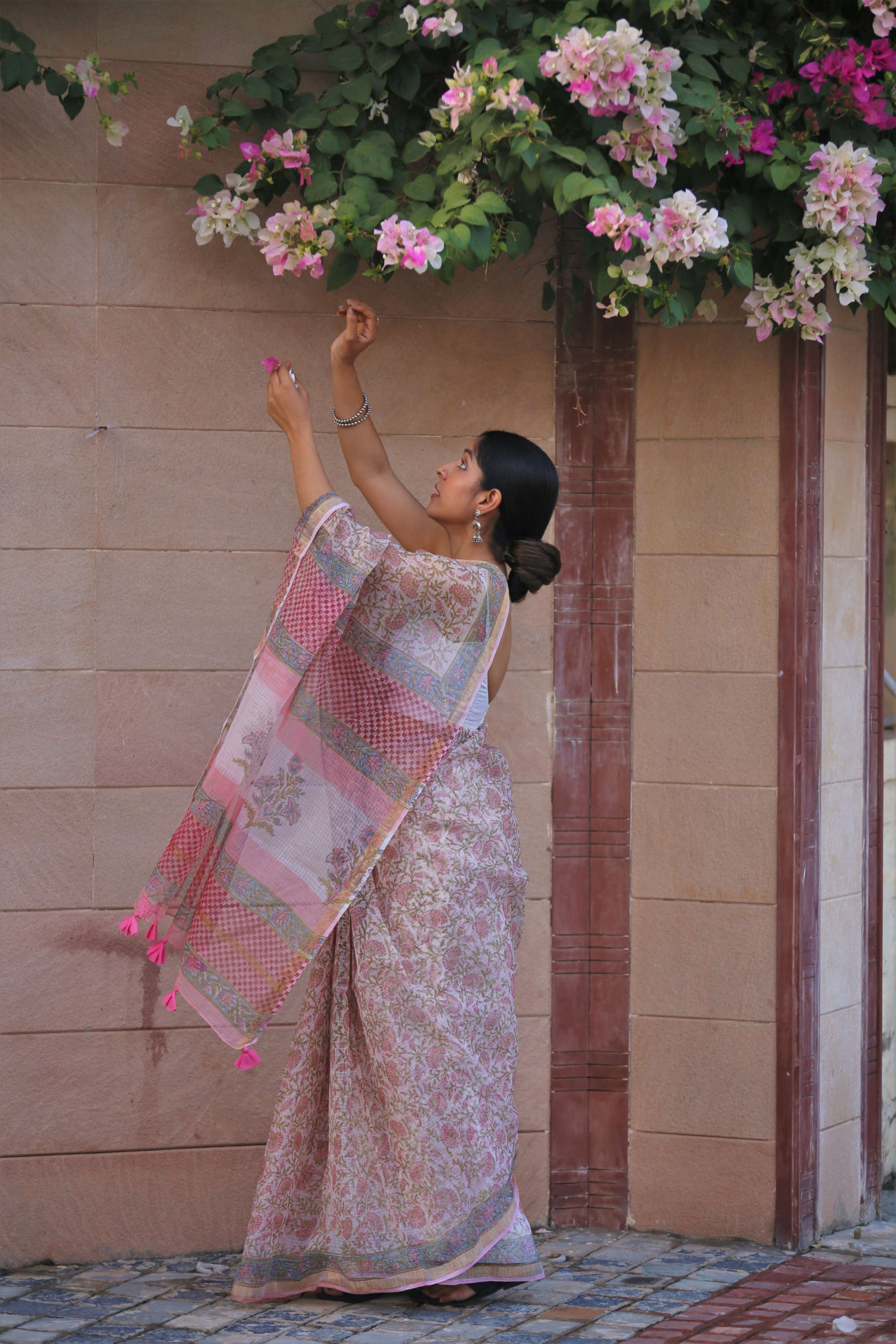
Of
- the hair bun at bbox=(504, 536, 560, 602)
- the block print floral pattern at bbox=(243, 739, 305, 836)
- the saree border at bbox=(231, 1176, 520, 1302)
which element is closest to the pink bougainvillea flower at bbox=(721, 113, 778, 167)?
the hair bun at bbox=(504, 536, 560, 602)

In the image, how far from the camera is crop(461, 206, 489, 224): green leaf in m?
3.12

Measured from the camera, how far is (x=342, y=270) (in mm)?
3379

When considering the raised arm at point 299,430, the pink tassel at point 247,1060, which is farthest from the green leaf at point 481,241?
the pink tassel at point 247,1060

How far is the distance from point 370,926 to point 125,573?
3.35 ft

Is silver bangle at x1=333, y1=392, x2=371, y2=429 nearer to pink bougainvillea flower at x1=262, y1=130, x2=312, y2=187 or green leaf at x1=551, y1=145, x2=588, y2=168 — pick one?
pink bougainvillea flower at x1=262, y1=130, x2=312, y2=187

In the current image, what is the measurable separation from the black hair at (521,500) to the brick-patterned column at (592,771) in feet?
1.41

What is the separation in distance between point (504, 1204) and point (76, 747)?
1.37 metres

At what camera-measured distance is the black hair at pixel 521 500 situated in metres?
3.17

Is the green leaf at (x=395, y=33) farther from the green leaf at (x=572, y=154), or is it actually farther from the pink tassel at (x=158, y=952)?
the pink tassel at (x=158, y=952)

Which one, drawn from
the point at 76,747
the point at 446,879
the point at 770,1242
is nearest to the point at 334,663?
the point at 446,879

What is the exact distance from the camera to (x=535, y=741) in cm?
366

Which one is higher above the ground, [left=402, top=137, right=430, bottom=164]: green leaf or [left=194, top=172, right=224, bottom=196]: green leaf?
[left=402, top=137, right=430, bottom=164]: green leaf

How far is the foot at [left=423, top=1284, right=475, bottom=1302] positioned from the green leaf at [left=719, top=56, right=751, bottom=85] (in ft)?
8.46

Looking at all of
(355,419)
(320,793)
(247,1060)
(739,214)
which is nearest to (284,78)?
(355,419)
